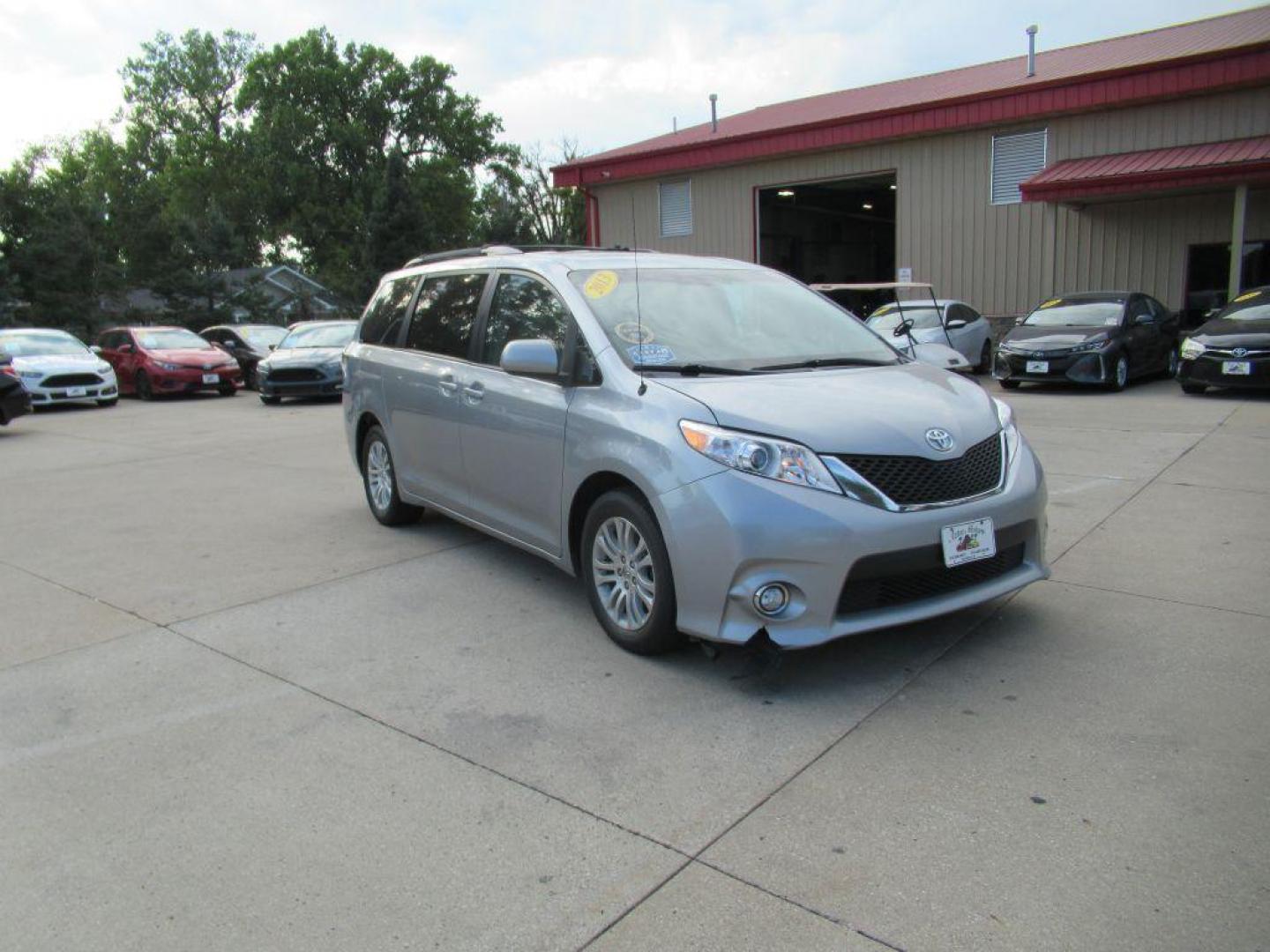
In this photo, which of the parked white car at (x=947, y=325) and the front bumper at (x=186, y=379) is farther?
the front bumper at (x=186, y=379)

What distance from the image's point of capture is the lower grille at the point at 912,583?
11.8 ft

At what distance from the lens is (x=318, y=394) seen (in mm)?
17016

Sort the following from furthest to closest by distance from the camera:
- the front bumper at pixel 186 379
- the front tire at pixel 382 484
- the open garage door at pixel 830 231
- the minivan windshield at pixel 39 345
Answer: the open garage door at pixel 830 231 < the front bumper at pixel 186 379 < the minivan windshield at pixel 39 345 < the front tire at pixel 382 484

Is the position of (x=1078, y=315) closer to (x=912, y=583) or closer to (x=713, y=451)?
(x=912, y=583)

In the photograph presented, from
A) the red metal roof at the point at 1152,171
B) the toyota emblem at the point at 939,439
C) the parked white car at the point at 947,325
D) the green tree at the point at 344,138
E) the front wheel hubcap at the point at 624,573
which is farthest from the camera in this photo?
the green tree at the point at 344,138

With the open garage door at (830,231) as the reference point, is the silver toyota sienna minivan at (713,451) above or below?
below

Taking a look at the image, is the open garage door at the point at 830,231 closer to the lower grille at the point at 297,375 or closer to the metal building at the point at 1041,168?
the metal building at the point at 1041,168

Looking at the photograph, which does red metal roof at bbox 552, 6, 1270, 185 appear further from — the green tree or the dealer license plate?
the green tree

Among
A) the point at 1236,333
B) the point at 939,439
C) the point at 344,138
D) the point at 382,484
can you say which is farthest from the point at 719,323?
the point at 344,138

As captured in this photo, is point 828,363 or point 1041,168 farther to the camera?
point 1041,168

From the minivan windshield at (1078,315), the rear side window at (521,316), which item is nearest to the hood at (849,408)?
the rear side window at (521,316)

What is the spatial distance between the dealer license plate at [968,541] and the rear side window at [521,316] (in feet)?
6.24

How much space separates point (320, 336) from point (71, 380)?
13.9ft

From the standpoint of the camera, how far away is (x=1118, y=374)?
545 inches
